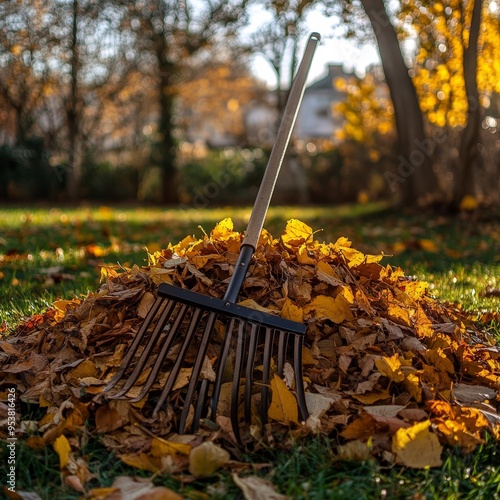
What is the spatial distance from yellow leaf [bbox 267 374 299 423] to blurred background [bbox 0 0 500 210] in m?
8.08

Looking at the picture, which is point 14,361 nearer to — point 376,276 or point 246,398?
point 246,398

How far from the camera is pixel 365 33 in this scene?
33.4 ft

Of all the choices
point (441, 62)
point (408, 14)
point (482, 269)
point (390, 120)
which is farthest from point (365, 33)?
point (482, 269)

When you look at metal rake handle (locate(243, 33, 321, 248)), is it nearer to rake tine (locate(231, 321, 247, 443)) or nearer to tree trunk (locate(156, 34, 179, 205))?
rake tine (locate(231, 321, 247, 443))

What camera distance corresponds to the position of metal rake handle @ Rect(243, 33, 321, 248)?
8.56 ft

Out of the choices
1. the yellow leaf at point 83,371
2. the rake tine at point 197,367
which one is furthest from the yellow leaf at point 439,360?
the yellow leaf at point 83,371

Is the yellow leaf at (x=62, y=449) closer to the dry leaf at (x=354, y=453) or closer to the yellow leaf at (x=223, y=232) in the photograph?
the dry leaf at (x=354, y=453)

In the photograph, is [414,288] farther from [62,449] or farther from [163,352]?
[62,449]

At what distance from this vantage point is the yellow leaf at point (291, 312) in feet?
8.18

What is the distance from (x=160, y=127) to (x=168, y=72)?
4.74ft

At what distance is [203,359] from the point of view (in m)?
2.30

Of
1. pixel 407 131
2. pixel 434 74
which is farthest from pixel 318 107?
pixel 407 131

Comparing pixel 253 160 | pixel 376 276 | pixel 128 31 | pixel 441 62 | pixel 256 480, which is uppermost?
pixel 128 31

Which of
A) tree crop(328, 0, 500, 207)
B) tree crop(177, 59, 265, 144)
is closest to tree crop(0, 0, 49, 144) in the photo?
tree crop(177, 59, 265, 144)
